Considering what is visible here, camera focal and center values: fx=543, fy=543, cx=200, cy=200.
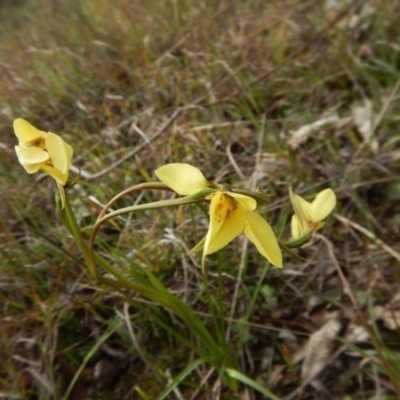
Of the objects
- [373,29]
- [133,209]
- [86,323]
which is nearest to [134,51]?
[373,29]

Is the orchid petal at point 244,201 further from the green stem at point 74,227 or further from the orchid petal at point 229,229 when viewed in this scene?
the green stem at point 74,227

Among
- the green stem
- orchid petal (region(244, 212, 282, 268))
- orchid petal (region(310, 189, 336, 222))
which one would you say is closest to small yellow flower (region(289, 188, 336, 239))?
orchid petal (region(310, 189, 336, 222))

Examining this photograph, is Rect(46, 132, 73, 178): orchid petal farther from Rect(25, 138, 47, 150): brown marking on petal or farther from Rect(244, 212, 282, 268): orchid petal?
Rect(244, 212, 282, 268): orchid petal

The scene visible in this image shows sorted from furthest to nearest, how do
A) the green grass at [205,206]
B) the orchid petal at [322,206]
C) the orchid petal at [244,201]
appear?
1. the green grass at [205,206]
2. the orchid petal at [322,206]
3. the orchid petal at [244,201]

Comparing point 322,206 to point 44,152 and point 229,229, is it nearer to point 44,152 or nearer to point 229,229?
point 229,229

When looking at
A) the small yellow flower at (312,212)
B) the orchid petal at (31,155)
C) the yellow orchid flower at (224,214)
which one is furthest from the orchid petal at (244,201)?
the orchid petal at (31,155)

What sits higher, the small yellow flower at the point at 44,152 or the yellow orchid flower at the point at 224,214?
the small yellow flower at the point at 44,152

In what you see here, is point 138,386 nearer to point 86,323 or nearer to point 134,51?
point 86,323
